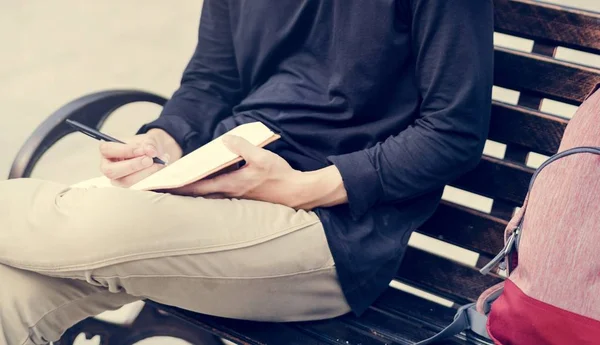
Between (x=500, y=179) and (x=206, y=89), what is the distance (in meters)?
0.76

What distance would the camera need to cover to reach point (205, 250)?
4.13 ft

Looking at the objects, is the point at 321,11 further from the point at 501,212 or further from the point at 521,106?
the point at 501,212

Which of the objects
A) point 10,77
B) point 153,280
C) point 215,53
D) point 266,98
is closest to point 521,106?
point 266,98

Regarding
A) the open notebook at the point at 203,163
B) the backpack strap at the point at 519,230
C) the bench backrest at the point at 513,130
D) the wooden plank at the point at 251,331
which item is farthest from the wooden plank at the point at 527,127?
the wooden plank at the point at 251,331

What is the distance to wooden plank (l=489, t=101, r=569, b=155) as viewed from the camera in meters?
1.51

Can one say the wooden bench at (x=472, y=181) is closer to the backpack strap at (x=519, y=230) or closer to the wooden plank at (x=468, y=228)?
the wooden plank at (x=468, y=228)

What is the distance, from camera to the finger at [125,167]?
145cm

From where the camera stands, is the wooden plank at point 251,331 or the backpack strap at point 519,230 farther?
the wooden plank at point 251,331

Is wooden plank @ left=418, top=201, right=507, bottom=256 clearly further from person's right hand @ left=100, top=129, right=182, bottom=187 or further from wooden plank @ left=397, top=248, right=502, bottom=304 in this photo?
person's right hand @ left=100, top=129, right=182, bottom=187

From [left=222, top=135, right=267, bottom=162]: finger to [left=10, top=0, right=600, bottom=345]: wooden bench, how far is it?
14.2 inches

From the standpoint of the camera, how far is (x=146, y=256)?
1233mm

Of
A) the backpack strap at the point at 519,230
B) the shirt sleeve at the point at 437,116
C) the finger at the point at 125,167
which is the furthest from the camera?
the finger at the point at 125,167

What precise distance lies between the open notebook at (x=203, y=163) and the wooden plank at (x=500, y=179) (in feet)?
1.68

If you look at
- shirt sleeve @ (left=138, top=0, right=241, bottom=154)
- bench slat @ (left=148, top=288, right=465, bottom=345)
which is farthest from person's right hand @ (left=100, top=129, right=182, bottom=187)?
bench slat @ (left=148, top=288, right=465, bottom=345)
